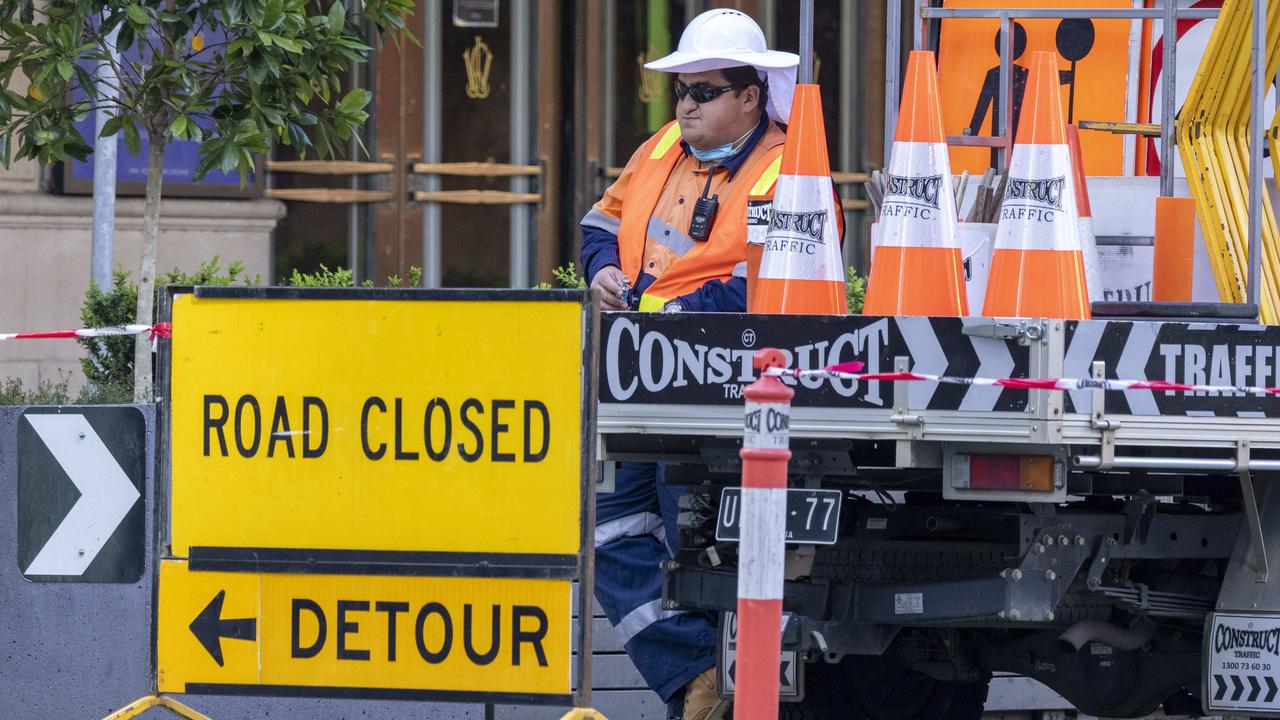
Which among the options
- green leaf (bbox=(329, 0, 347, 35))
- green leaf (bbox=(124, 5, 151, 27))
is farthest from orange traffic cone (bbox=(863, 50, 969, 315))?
green leaf (bbox=(124, 5, 151, 27))

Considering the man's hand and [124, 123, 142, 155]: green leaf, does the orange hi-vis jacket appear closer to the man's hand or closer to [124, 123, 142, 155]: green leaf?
the man's hand

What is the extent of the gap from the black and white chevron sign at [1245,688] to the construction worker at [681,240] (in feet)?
4.64

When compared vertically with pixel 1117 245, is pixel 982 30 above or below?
above

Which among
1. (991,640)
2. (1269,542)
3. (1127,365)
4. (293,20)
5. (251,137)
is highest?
(293,20)

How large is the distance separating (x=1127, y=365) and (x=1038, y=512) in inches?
24.5

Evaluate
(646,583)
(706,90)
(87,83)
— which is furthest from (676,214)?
(87,83)

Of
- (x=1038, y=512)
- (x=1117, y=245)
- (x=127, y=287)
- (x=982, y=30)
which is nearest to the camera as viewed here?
(x=1038, y=512)

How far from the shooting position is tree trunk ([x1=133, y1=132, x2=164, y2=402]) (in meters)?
8.40

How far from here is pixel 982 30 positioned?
22.9 feet

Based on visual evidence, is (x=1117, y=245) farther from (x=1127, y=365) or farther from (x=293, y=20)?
(x=293, y=20)

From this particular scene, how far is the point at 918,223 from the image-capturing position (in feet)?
16.7

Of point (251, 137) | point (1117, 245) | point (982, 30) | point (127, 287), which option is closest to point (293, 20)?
point (251, 137)

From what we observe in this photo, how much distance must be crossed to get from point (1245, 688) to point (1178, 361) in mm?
1016

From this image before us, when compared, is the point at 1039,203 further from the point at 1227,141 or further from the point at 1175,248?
the point at 1227,141
